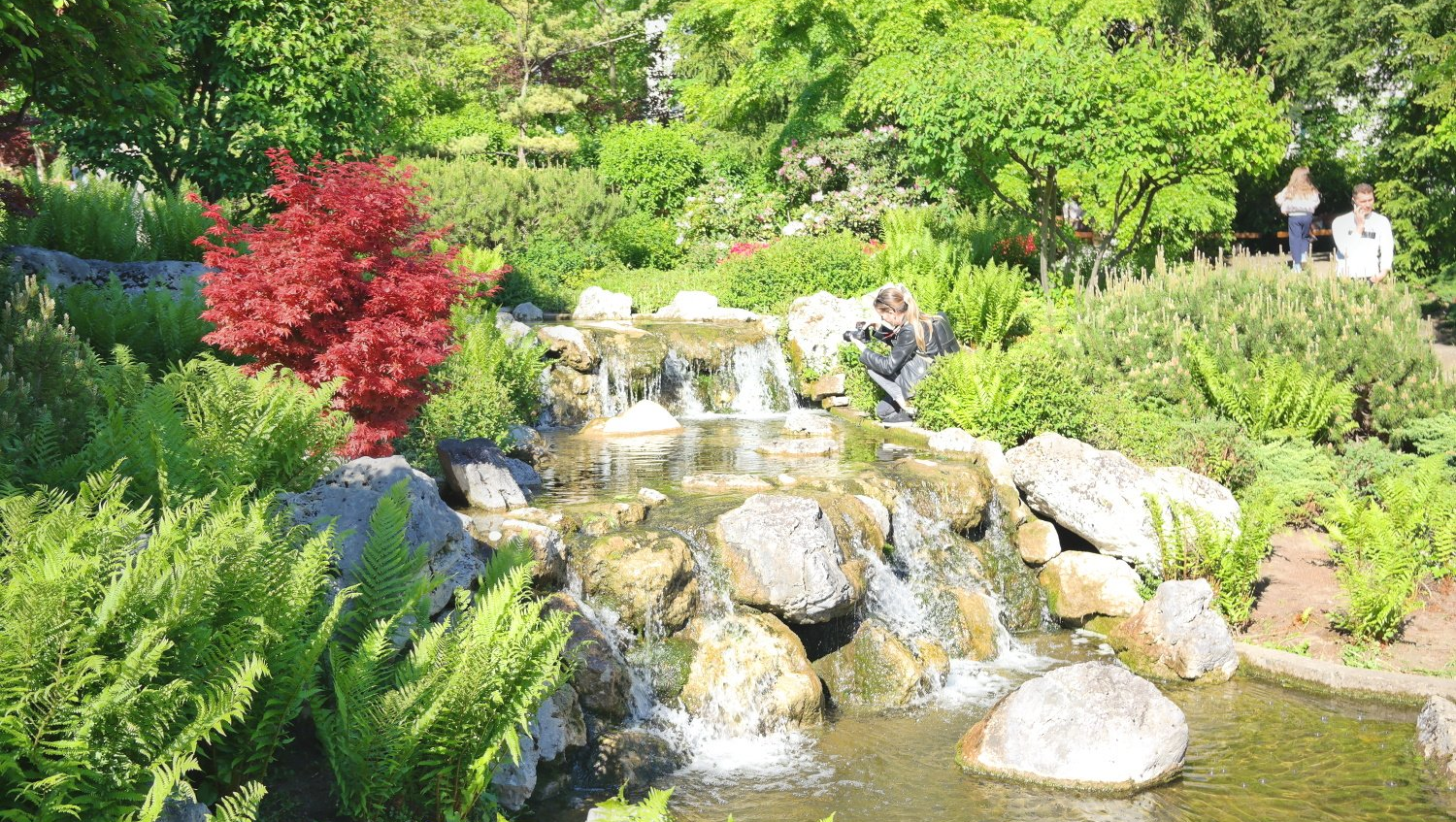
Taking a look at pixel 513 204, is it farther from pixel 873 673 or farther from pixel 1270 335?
pixel 873 673

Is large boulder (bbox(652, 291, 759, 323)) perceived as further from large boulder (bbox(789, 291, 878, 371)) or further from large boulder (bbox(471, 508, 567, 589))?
large boulder (bbox(471, 508, 567, 589))

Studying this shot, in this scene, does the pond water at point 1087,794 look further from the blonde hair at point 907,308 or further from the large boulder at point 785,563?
the blonde hair at point 907,308

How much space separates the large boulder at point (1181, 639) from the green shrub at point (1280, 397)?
342cm

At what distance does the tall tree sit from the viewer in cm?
1316

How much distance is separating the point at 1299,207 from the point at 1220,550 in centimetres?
1020

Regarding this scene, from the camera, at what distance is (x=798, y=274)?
1869 cm

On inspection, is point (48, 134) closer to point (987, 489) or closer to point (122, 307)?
point (122, 307)

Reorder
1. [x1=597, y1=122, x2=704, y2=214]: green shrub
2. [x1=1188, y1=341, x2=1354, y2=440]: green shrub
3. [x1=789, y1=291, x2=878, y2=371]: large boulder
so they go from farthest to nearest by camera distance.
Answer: [x1=597, y1=122, x2=704, y2=214]: green shrub → [x1=789, y1=291, x2=878, y2=371]: large boulder → [x1=1188, y1=341, x2=1354, y2=440]: green shrub

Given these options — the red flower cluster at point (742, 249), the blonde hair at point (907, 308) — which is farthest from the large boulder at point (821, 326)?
the red flower cluster at point (742, 249)

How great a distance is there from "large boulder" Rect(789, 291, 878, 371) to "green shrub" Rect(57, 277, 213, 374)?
28.3ft

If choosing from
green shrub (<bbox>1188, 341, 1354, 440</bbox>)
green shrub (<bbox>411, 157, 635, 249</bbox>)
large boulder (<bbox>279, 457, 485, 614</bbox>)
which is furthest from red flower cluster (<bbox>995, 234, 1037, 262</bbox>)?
large boulder (<bbox>279, 457, 485, 614</bbox>)

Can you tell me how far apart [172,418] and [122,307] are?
163 inches

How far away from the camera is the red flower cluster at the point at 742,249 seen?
22016mm

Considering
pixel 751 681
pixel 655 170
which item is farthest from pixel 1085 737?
pixel 655 170
